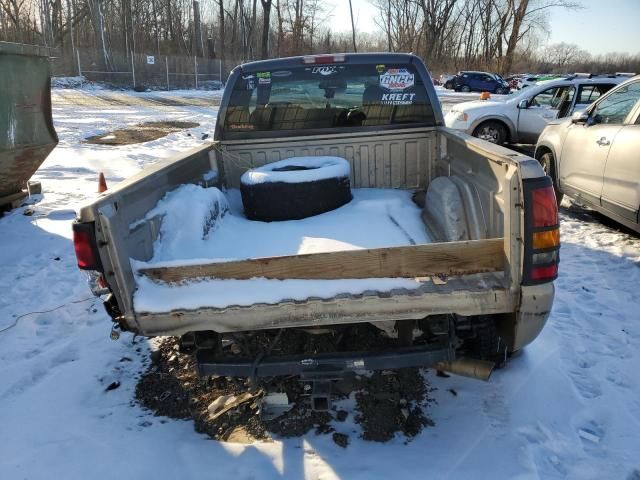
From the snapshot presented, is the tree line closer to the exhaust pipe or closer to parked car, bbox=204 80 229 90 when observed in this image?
parked car, bbox=204 80 229 90

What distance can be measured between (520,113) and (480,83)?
1153 inches

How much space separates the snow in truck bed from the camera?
2.49m

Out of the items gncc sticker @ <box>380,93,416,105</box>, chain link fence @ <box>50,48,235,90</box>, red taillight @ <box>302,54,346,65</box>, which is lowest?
gncc sticker @ <box>380,93,416,105</box>

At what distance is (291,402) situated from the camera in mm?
3102

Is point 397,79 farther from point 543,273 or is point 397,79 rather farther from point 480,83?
point 480,83

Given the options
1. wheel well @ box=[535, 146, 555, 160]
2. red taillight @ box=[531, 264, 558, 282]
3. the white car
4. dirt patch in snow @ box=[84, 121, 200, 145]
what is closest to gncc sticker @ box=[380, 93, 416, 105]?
red taillight @ box=[531, 264, 558, 282]

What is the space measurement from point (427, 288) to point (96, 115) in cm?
2058

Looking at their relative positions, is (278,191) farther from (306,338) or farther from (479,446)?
(479,446)

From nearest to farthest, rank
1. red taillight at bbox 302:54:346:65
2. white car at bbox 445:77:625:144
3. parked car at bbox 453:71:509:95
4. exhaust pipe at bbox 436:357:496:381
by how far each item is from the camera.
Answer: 1. exhaust pipe at bbox 436:357:496:381
2. red taillight at bbox 302:54:346:65
3. white car at bbox 445:77:625:144
4. parked car at bbox 453:71:509:95

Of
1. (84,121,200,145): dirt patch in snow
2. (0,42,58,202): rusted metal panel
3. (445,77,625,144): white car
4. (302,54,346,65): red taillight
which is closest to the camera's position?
(302,54,346,65): red taillight

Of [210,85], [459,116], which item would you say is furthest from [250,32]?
[459,116]

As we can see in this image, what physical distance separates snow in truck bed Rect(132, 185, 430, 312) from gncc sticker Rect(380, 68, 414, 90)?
0.93 meters

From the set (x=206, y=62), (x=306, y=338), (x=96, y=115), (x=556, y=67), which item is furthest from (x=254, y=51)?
(x=306, y=338)

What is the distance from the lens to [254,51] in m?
61.1
